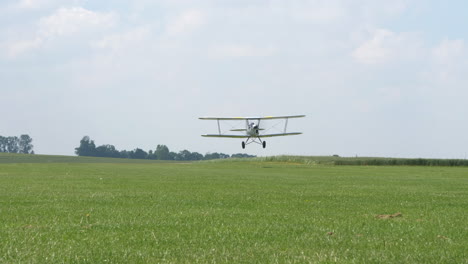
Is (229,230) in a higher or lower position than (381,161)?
lower

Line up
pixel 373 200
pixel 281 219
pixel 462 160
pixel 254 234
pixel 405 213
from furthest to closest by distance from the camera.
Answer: pixel 462 160 → pixel 373 200 → pixel 405 213 → pixel 281 219 → pixel 254 234

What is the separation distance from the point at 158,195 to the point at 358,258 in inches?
508

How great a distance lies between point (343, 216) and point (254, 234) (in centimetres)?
411

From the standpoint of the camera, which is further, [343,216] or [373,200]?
[373,200]

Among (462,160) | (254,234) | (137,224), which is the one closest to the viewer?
(254,234)

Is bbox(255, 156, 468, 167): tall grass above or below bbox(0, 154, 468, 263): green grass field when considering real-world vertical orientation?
above

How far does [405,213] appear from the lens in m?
15.3

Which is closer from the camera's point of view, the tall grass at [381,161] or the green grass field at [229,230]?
the green grass field at [229,230]

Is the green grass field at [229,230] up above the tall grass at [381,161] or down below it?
below

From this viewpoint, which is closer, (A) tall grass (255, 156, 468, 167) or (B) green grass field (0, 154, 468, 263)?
(B) green grass field (0, 154, 468, 263)

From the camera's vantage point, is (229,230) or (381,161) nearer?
(229,230)

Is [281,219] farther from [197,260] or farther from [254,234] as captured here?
[197,260]

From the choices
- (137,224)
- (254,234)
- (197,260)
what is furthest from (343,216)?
(197,260)

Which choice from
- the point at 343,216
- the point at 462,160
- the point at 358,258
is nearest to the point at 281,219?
the point at 343,216
